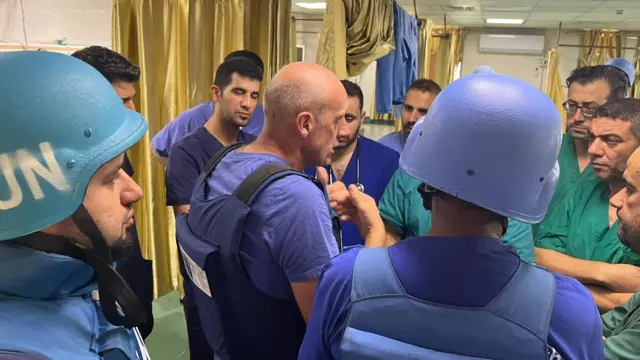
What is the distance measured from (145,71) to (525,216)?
2392 mm

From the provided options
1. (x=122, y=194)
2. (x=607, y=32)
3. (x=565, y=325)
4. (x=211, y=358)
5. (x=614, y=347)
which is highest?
(x=607, y=32)

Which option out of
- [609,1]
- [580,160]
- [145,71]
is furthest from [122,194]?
[609,1]

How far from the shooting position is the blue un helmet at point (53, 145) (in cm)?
63

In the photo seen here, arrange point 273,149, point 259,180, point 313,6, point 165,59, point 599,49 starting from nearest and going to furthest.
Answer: point 259,180 < point 273,149 < point 165,59 < point 313,6 < point 599,49

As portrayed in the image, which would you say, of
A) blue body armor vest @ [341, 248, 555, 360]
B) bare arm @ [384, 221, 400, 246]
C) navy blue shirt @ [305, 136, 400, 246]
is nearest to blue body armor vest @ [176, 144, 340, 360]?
blue body armor vest @ [341, 248, 555, 360]

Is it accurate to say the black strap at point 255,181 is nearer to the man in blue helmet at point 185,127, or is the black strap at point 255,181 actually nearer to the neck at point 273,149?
the neck at point 273,149

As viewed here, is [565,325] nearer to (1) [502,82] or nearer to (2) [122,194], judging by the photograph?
(1) [502,82]

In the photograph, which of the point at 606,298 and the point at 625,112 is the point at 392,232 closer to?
the point at 606,298

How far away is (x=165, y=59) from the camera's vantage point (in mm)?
2701

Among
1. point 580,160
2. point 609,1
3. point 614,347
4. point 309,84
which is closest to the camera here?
point 614,347

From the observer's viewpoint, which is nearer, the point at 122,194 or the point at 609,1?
the point at 122,194

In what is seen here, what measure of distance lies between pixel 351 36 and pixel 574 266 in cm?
167

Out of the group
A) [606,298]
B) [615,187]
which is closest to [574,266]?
[606,298]

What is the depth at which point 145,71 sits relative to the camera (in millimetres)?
2619
